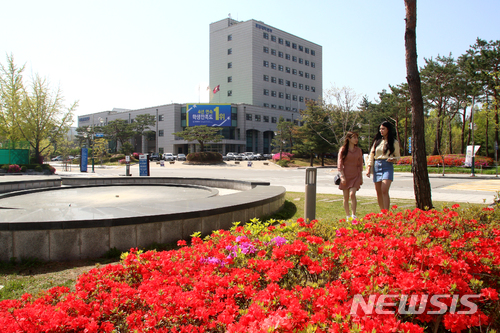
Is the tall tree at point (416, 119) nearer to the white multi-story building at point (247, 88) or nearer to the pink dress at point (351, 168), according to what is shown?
the pink dress at point (351, 168)

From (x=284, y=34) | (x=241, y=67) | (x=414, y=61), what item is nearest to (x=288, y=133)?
(x=241, y=67)

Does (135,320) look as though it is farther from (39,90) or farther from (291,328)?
(39,90)

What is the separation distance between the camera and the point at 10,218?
4.40 m

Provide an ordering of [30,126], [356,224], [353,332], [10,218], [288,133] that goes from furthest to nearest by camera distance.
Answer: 1. [288,133]
2. [30,126]
3. [10,218]
4. [356,224]
5. [353,332]

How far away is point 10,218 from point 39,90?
98.8 ft

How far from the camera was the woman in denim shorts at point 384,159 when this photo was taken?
5.91 meters

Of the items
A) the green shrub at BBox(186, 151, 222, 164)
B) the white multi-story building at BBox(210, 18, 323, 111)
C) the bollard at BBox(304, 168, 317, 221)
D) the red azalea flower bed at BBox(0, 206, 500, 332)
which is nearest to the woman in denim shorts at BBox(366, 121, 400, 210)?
the bollard at BBox(304, 168, 317, 221)

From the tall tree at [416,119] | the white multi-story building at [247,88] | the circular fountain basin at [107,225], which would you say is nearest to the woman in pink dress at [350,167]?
the tall tree at [416,119]

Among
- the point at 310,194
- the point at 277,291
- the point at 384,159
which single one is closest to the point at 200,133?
the point at 384,159

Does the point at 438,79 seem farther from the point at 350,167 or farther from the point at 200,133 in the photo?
the point at 350,167

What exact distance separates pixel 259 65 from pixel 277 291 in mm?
75425

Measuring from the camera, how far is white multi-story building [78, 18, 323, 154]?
7038 centimetres

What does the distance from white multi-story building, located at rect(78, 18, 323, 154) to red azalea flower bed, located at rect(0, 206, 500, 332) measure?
212 feet

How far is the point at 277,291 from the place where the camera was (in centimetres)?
210
